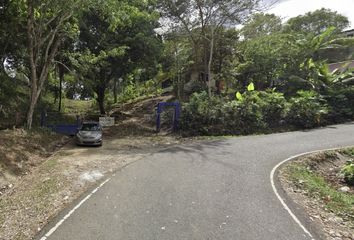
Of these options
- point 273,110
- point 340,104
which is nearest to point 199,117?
point 273,110

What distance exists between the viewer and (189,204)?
7.88 meters

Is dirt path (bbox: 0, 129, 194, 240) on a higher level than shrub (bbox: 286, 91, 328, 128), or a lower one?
lower

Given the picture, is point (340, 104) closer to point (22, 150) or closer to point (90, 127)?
point (90, 127)

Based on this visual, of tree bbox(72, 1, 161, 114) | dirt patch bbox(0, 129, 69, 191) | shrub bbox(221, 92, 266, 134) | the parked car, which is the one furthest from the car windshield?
shrub bbox(221, 92, 266, 134)

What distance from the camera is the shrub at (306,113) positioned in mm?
21609

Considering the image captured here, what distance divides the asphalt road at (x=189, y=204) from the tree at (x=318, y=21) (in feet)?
133

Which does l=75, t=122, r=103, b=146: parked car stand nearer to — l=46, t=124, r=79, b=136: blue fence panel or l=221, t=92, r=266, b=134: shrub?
l=46, t=124, r=79, b=136: blue fence panel

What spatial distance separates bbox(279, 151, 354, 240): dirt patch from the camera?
7.19 meters

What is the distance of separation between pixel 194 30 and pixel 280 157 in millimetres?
17476

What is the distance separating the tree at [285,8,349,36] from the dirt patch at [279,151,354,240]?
39.0m

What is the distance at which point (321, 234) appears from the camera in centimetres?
648

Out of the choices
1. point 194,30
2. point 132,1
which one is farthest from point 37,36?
point 194,30

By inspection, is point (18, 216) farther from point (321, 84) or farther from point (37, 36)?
point (321, 84)

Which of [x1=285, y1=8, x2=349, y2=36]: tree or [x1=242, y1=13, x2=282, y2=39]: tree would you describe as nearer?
[x1=242, y1=13, x2=282, y2=39]: tree
